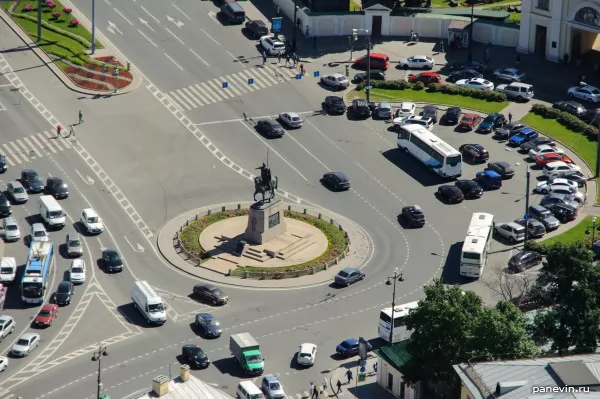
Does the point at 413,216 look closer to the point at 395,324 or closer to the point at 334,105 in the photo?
the point at 395,324

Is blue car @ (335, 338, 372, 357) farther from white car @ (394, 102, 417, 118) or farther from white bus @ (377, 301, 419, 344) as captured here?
white car @ (394, 102, 417, 118)

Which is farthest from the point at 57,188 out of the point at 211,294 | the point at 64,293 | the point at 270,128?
the point at 211,294

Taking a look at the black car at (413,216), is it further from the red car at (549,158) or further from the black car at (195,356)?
the black car at (195,356)

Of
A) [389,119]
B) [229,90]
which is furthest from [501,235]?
[229,90]

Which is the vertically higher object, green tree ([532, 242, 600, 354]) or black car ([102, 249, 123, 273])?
green tree ([532, 242, 600, 354])

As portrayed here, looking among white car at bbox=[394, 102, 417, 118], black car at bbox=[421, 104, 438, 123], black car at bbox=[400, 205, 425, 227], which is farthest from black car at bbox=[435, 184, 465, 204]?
white car at bbox=[394, 102, 417, 118]

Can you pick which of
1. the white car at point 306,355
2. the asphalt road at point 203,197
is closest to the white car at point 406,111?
the asphalt road at point 203,197
